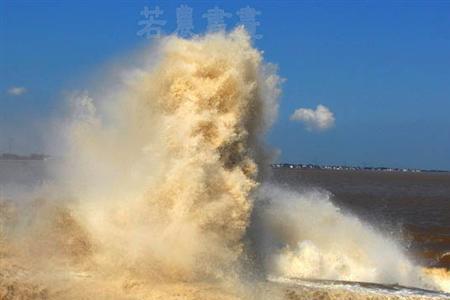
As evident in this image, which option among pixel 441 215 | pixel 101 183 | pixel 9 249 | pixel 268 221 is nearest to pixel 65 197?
pixel 101 183

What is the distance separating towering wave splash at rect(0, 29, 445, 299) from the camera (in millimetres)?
12625

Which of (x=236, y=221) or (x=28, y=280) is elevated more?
(x=236, y=221)

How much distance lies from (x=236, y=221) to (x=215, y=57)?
3372 mm

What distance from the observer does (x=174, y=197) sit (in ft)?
43.7

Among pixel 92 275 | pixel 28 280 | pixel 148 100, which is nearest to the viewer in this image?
pixel 28 280

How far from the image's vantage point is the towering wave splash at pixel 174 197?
1262 centimetres

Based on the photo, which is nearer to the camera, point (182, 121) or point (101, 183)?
point (182, 121)

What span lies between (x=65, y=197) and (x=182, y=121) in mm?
5347

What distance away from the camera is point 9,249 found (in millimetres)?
13547

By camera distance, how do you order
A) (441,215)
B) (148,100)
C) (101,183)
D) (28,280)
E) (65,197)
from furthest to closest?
(441,215) < (65,197) < (101,183) < (148,100) < (28,280)

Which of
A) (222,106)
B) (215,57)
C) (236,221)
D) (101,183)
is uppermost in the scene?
(215,57)

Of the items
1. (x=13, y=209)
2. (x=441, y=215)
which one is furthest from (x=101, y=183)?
(x=441, y=215)

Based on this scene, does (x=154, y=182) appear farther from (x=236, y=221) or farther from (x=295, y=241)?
(x=295, y=241)

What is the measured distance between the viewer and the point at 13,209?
63.4 ft
